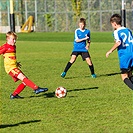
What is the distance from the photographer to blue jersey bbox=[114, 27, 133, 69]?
10984 mm

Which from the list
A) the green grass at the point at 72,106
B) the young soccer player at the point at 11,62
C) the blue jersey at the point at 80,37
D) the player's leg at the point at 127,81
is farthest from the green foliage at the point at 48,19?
the player's leg at the point at 127,81

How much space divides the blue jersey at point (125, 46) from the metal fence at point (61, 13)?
31957 mm

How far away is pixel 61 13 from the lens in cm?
4812

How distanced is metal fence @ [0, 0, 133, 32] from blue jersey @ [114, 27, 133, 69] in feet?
105

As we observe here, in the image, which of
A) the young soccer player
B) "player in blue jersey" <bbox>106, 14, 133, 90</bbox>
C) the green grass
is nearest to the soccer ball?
the green grass

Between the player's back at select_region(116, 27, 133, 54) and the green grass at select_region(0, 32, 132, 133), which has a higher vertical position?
the player's back at select_region(116, 27, 133, 54)

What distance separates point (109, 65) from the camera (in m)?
18.9

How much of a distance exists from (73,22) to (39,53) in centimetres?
2215

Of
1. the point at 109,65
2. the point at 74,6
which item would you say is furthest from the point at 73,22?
the point at 109,65

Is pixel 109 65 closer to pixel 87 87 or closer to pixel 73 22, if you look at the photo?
pixel 87 87

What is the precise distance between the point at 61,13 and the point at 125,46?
37.3 meters

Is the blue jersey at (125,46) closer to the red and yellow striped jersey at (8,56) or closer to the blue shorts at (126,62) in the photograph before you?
the blue shorts at (126,62)

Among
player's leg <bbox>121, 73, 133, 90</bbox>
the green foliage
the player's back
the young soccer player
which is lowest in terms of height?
the green foliage

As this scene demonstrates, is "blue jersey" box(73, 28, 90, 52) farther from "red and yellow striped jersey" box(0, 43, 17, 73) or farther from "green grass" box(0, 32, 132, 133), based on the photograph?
"red and yellow striped jersey" box(0, 43, 17, 73)
